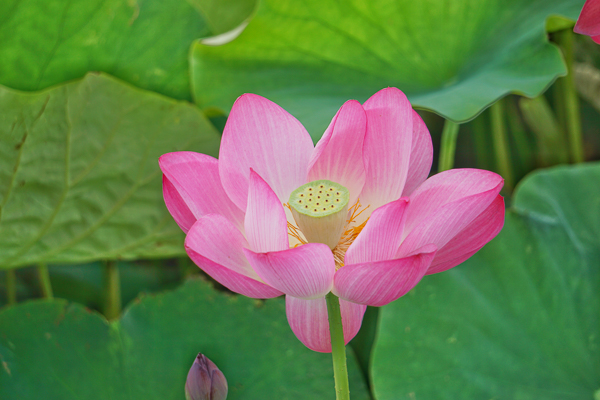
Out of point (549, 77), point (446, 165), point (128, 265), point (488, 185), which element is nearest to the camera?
point (488, 185)

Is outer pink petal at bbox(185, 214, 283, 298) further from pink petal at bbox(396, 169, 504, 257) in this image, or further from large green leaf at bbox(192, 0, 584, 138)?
large green leaf at bbox(192, 0, 584, 138)

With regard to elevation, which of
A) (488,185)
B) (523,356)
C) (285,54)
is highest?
(488,185)

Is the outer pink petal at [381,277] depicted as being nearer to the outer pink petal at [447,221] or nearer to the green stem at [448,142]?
the outer pink petal at [447,221]

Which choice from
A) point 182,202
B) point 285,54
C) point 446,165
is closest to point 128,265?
point 285,54

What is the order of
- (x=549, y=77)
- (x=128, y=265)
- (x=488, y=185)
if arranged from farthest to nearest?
(x=128, y=265), (x=549, y=77), (x=488, y=185)

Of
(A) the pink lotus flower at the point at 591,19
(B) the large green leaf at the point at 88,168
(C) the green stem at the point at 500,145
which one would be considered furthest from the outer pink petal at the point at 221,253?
(C) the green stem at the point at 500,145

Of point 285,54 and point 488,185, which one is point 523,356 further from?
point 285,54

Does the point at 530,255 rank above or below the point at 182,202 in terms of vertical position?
below

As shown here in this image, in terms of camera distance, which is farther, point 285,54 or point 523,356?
point 285,54
